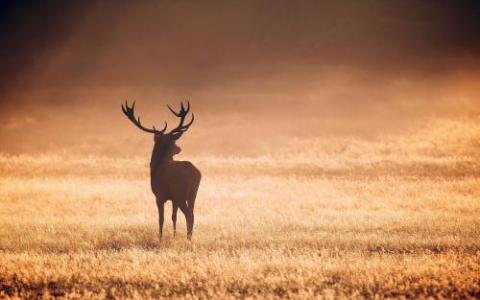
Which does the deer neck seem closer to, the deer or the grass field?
the deer

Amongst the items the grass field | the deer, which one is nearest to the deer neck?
the deer

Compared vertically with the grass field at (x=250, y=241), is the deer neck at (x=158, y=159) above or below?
above

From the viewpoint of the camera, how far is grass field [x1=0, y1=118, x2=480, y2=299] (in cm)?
1023

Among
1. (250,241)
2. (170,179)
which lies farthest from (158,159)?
(250,241)

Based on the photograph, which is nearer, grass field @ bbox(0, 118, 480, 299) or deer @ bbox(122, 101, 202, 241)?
grass field @ bbox(0, 118, 480, 299)

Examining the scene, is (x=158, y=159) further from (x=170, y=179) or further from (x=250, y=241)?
(x=250, y=241)

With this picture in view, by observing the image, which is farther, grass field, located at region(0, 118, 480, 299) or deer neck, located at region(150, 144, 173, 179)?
deer neck, located at region(150, 144, 173, 179)

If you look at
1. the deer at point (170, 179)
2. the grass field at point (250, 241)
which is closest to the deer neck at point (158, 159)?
the deer at point (170, 179)

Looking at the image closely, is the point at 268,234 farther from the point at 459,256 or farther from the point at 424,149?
the point at 424,149

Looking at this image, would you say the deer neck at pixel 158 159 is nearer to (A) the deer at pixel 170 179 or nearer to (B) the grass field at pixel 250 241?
(A) the deer at pixel 170 179

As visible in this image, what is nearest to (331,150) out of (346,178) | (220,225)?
(346,178)

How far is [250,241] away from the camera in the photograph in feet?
48.3

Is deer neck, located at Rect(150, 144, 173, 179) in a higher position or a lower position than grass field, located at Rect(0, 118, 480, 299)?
higher

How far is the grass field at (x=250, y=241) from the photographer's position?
10.2 m
